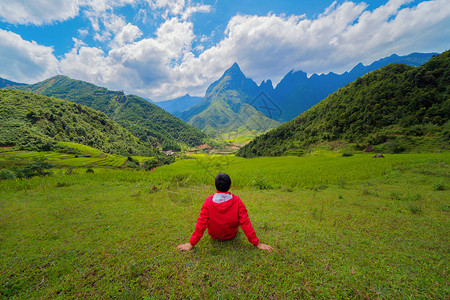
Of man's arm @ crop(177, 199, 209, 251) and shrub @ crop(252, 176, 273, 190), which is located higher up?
man's arm @ crop(177, 199, 209, 251)

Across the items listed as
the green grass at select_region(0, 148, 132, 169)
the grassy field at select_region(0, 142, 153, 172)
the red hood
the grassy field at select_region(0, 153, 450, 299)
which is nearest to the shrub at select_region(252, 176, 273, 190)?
the grassy field at select_region(0, 153, 450, 299)

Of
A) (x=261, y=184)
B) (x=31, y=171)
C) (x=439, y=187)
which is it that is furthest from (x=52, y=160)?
(x=439, y=187)

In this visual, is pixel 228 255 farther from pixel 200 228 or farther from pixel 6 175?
pixel 6 175

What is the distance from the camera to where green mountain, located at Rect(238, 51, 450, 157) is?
30.0 m

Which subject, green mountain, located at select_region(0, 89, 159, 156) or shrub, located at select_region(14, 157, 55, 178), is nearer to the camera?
shrub, located at select_region(14, 157, 55, 178)

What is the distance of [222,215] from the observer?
3.31 meters

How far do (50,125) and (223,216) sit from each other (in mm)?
97590

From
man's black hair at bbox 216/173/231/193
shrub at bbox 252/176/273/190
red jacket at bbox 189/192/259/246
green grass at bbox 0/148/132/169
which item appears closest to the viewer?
red jacket at bbox 189/192/259/246

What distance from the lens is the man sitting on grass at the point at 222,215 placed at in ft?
10.6

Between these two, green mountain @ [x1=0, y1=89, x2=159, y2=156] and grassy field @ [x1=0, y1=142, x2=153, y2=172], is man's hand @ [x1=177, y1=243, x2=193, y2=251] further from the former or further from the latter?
green mountain @ [x1=0, y1=89, x2=159, y2=156]

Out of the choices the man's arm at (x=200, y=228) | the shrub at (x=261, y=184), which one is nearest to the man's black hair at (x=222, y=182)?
the man's arm at (x=200, y=228)

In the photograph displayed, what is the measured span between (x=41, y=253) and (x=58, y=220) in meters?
2.36

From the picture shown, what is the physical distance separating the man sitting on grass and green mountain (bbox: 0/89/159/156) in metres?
61.5

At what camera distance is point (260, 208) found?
6641 millimetres
